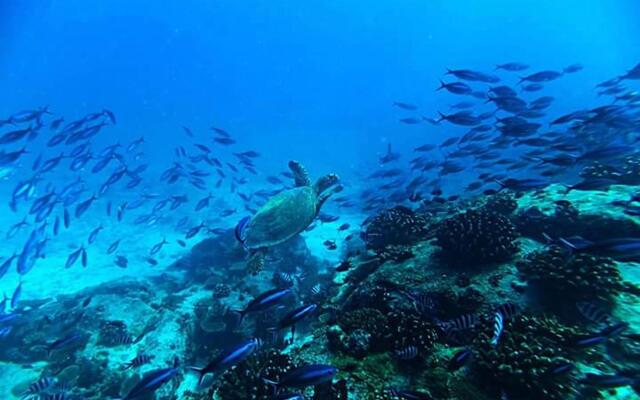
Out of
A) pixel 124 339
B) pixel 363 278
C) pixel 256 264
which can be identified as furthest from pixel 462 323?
pixel 124 339

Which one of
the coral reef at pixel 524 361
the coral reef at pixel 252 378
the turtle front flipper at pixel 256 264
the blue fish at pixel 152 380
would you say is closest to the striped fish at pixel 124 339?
the turtle front flipper at pixel 256 264

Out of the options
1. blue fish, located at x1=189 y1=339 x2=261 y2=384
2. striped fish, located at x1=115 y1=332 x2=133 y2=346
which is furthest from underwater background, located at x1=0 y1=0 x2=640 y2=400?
striped fish, located at x1=115 y1=332 x2=133 y2=346

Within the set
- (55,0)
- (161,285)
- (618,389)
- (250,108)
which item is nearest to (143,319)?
(161,285)

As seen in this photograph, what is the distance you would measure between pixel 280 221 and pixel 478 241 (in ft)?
13.2

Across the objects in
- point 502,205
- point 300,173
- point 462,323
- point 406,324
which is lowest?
point 406,324

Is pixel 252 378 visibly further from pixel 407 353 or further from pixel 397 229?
pixel 397 229

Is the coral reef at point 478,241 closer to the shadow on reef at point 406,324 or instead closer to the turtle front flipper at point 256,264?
the shadow on reef at point 406,324

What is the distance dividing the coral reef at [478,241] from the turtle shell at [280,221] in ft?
9.67

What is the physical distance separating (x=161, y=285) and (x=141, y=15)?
149636 millimetres

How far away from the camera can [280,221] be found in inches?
297

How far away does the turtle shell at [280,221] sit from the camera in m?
7.45

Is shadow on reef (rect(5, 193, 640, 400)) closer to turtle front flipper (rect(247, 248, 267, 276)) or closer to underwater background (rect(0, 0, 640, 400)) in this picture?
underwater background (rect(0, 0, 640, 400))

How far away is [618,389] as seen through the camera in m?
3.79

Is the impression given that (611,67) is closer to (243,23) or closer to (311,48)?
(311,48)
